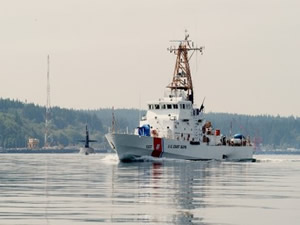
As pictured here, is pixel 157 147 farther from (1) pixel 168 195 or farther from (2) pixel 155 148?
(1) pixel 168 195

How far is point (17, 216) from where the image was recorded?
45250 mm

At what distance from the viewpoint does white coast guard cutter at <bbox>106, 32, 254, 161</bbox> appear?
133 metres

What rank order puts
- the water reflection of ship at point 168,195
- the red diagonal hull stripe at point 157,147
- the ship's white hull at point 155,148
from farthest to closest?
the red diagonal hull stripe at point 157,147
the ship's white hull at point 155,148
the water reflection of ship at point 168,195

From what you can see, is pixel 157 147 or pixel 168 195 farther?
pixel 157 147

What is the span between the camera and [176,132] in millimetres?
138625

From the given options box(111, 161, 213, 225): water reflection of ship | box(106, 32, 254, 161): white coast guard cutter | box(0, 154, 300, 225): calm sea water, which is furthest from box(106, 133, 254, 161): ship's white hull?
box(0, 154, 300, 225): calm sea water

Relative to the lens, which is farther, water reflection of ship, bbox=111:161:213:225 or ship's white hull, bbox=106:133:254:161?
ship's white hull, bbox=106:133:254:161

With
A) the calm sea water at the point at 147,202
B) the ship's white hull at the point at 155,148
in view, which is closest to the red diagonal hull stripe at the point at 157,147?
the ship's white hull at the point at 155,148

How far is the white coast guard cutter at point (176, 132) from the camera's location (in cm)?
13288

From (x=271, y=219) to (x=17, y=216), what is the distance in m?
11.9

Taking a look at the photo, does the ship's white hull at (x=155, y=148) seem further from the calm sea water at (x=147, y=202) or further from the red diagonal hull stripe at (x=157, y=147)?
the calm sea water at (x=147, y=202)

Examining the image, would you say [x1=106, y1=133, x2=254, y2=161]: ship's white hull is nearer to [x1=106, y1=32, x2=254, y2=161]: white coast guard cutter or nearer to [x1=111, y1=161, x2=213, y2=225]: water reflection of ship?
[x1=106, y1=32, x2=254, y2=161]: white coast guard cutter

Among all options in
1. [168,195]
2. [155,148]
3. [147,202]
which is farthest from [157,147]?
[147,202]

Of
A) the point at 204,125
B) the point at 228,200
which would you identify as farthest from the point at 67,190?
the point at 204,125
